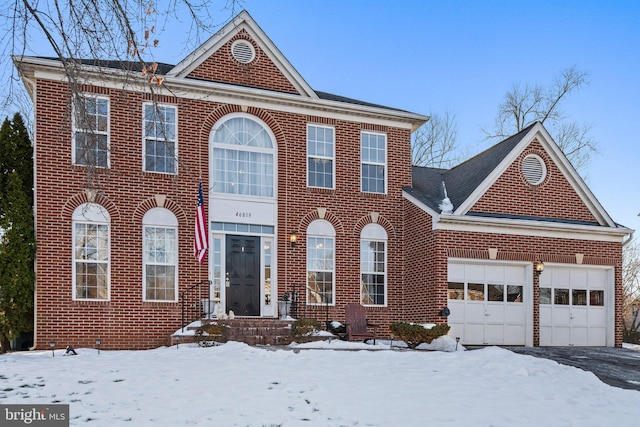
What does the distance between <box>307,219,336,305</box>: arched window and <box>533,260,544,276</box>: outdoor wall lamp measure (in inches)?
221

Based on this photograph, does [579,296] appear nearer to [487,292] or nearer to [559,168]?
[487,292]

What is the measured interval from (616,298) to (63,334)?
49.2 feet

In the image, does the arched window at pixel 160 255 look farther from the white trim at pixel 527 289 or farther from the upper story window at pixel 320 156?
the white trim at pixel 527 289

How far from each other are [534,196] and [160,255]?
10.5 metres

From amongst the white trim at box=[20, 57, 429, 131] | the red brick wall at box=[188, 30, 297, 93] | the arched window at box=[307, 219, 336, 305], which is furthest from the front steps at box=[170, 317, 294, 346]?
the red brick wall at box=[188, 30, 297, 93]

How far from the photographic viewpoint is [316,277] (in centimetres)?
1670

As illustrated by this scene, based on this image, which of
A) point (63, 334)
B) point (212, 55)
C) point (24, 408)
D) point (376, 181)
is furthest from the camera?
point (376, 181)

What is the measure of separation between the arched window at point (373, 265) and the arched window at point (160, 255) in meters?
5.15

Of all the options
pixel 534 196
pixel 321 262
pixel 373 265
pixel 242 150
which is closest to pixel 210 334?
pixel 321 262

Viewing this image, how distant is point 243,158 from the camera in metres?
16.4

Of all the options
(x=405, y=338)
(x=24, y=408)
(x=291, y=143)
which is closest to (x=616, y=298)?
(x=405, y=338)

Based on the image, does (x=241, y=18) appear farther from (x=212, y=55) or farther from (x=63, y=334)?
(x=63, y=334)

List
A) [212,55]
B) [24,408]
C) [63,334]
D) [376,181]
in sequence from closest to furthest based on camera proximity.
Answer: [24,408], [63,334], [212,55], [376,181]

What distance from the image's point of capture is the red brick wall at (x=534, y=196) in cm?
1738
